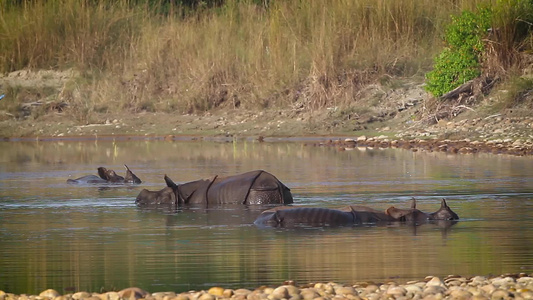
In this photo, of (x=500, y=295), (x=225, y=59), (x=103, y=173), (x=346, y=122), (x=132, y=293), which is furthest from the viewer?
(x=225, y=59)

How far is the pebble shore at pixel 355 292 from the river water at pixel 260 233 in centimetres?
39

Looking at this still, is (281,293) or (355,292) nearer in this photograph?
(281,293)

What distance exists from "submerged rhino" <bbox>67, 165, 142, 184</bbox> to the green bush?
848 centimetres

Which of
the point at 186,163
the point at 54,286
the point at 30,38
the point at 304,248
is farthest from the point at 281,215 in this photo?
the point at 30,38

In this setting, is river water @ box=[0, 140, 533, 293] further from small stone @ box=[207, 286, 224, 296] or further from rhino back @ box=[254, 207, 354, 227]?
small stone @ box=[207, 286, 224, 296]

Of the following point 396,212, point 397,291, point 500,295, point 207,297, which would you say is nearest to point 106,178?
point 396,212

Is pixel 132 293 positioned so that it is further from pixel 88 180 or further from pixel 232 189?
pixel 88 180

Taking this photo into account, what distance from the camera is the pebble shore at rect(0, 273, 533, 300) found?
652 centimetres

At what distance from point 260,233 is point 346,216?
0.92 metres

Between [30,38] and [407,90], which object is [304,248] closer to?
[407,90]

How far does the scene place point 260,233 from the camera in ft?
32.0

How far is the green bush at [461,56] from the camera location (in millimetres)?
21672

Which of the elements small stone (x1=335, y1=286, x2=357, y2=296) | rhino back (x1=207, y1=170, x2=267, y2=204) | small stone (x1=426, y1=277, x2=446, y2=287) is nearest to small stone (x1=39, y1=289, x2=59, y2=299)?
small stone (x1=335, y1=286, x2=357, y2=296)

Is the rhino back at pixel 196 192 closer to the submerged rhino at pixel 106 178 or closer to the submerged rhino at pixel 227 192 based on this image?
the submerged rhino at pixel 227 192
